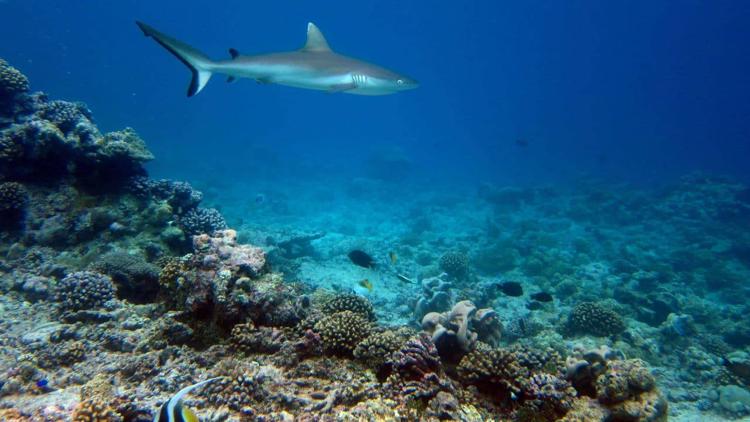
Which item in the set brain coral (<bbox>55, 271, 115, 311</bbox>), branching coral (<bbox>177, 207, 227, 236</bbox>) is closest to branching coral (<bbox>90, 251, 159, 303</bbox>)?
brain coral (<bbox>55, 271, 115, 311</bbox>)

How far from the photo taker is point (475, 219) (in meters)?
26.5

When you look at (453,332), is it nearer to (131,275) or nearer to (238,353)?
(238,353)

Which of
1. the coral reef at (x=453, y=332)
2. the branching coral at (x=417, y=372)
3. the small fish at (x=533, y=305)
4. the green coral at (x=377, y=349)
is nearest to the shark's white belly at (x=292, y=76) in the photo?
the coral reef at (x=453, y=332)

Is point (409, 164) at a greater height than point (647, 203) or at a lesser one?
greater

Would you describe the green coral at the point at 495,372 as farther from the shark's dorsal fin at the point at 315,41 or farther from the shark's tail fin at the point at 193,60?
the shark's dorsal fin at the point at 315,41

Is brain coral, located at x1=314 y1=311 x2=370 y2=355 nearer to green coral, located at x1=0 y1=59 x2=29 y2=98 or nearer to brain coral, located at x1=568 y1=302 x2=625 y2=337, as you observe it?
brain coral, located at x1=568 y1=302 x2=625 y2=337

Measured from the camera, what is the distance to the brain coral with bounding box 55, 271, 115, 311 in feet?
17.2

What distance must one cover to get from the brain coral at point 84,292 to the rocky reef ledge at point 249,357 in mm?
20

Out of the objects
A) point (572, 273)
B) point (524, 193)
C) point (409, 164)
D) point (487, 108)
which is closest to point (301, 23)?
point (487, 108)

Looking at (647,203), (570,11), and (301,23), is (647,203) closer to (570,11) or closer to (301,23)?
(570,11)

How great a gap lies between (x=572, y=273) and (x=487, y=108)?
6703 inches

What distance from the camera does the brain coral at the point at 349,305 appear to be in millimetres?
6109

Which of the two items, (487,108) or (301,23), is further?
(487,108)

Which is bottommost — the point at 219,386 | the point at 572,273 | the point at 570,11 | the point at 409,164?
the point at 219,386
